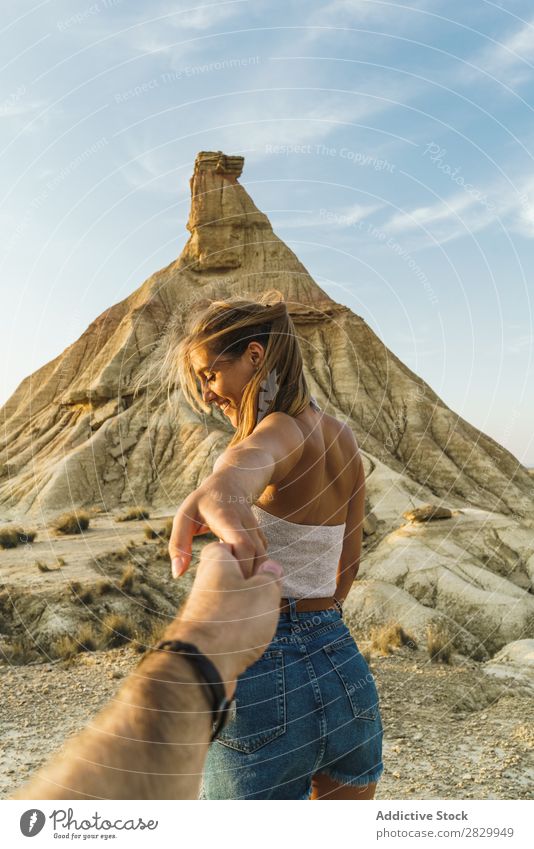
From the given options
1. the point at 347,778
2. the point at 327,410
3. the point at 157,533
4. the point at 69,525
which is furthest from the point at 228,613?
the point at 327,410

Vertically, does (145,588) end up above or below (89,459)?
below

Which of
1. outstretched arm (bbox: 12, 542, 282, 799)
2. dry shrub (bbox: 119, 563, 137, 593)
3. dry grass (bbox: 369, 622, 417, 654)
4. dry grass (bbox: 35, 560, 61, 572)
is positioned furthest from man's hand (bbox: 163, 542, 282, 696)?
dry grass (bbox: 35, 560, 61, 572)

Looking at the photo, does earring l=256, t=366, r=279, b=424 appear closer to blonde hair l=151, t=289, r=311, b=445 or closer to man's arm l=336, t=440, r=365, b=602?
blonde hair l=151, t=289, r=311, b=445

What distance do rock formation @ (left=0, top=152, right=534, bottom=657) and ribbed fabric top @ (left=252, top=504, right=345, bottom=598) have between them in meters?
10.2

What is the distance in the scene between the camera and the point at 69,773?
2.36 ft

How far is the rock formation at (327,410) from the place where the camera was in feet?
46.1

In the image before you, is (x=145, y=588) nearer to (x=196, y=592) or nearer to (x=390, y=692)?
(x=390, y=692)

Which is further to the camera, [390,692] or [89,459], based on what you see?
[89,459]

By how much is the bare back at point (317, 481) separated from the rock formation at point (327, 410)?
33.2 feet

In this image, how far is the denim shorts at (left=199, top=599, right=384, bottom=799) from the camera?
1.63m

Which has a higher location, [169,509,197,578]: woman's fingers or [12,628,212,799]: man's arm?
[169,509,197,578]: woman's fingers

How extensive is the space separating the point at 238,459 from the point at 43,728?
19.7 feet

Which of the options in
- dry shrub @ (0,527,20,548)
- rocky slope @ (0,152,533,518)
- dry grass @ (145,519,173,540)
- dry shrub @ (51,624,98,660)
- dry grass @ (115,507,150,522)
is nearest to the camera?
dry shrub @ (51,624,98,660)
